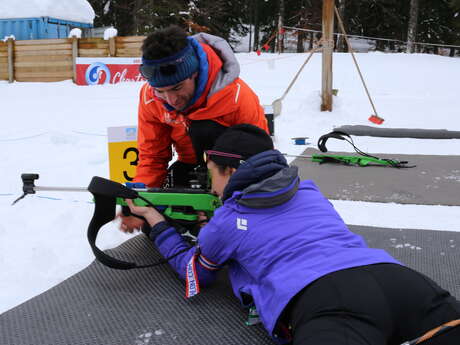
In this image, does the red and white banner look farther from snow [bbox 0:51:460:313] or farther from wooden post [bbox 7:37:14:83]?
wooden post [bbox 7:37:14:83]

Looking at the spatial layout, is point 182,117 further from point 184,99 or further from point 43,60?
point 43,60

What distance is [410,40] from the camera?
16.5 metres

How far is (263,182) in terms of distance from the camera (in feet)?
4.98

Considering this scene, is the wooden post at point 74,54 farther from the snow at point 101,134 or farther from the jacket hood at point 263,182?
the jacket hood at point 263,182

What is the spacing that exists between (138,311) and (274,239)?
0.69 meters

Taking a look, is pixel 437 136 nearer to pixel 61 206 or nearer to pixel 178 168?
→ pixel 178 168

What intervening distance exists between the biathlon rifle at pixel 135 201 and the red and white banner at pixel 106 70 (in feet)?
30.1

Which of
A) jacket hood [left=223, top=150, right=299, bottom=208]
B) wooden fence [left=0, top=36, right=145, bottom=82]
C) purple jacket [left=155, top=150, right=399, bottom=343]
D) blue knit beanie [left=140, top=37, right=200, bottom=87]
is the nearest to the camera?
purple jacket [left=155, top=150, right=399, bottom=343]

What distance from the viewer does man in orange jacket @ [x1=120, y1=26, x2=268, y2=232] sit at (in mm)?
1852

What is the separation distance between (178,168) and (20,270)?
3.19ft

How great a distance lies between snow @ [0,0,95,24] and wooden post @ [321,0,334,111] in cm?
1048

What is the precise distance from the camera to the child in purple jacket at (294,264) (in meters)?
1.27

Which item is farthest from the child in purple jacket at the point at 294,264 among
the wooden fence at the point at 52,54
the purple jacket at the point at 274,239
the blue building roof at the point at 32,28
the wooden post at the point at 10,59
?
the blue building roof at the point at 32,28

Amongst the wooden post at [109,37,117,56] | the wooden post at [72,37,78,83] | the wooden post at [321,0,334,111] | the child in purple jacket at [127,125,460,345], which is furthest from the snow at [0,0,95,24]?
the child in purple jacket at [127,125,460,345]
